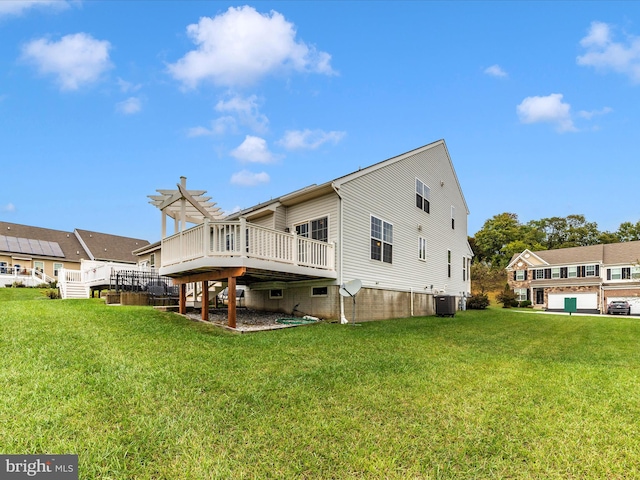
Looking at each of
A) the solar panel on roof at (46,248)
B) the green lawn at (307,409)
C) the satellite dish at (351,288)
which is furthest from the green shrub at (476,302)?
the solar panel on roof at (46,248)

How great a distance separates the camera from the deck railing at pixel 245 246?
9.62m

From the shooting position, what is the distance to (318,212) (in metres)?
12.8

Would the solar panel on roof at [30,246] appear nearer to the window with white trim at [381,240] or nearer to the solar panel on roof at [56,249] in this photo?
the solar panel on roof at [56,249]

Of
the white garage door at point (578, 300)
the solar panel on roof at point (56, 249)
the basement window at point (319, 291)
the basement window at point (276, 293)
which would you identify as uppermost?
the solar panel on roof at point (56, 249)

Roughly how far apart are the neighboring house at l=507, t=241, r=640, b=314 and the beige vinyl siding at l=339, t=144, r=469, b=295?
72.2ft

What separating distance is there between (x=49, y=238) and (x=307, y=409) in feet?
133

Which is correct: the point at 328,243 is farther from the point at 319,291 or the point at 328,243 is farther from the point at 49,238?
the point at 49,238

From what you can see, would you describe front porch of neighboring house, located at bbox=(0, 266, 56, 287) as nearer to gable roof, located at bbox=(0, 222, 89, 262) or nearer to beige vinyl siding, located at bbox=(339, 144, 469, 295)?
gable roof, located at bbox=(0, 222, 89, 262)

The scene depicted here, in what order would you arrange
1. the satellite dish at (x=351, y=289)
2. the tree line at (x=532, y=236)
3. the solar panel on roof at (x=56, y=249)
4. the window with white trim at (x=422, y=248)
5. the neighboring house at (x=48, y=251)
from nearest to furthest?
1. the satellite dish at (x=351, y=289)
2. the window with white trim at (x=422, y=248)
3. the neighboring house at (x=48, y=251)
4. the solar panel on roof at (x=56, y=249)
5. the tree line at (x=532, y=236)

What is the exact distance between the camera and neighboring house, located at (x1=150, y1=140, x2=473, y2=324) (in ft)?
33.1

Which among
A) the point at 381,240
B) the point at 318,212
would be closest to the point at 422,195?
the point at 381,240

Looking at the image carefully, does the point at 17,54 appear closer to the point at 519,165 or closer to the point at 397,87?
the point at 397,87

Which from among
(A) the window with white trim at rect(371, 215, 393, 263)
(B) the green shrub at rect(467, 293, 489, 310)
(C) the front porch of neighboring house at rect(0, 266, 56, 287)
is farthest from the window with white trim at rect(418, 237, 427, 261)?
(C) the front porch of neighboring house at rect(0, 266, 56, 287)

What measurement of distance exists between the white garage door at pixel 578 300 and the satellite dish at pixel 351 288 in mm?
35451
